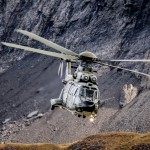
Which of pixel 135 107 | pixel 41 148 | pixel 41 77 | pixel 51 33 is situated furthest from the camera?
pixel 51 33

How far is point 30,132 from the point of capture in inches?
4213

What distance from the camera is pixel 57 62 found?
416 ft

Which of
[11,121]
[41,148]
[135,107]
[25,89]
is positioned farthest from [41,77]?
[41,148]

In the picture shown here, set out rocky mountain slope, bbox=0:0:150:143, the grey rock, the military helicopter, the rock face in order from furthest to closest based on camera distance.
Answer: the grey rock, the rock face, rocky mountain slope, bbox=0:0:150:143, the military helicopter

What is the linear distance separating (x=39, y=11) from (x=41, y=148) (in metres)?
77.3

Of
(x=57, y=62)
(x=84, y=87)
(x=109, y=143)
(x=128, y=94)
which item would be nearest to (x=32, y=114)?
(x=57, y=62)

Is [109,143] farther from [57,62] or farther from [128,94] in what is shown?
[57,62]

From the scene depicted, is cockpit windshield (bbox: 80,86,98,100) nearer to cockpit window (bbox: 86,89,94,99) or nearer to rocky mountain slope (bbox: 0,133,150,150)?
cockpit window (bbox: 86,89,94,99)

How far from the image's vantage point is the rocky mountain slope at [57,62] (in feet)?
325

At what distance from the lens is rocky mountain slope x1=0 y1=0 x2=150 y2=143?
325ft

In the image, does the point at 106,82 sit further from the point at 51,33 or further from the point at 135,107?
the point at 51,33

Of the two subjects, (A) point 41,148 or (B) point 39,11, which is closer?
(A) point 41,148

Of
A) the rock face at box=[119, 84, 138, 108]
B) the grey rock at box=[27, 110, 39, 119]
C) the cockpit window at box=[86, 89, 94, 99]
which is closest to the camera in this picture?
the cockpit window at box=[86, 89, 94, 99]

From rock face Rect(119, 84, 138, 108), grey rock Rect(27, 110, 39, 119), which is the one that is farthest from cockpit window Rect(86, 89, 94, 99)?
grey rock Rect(27, 110, 39, 119)
